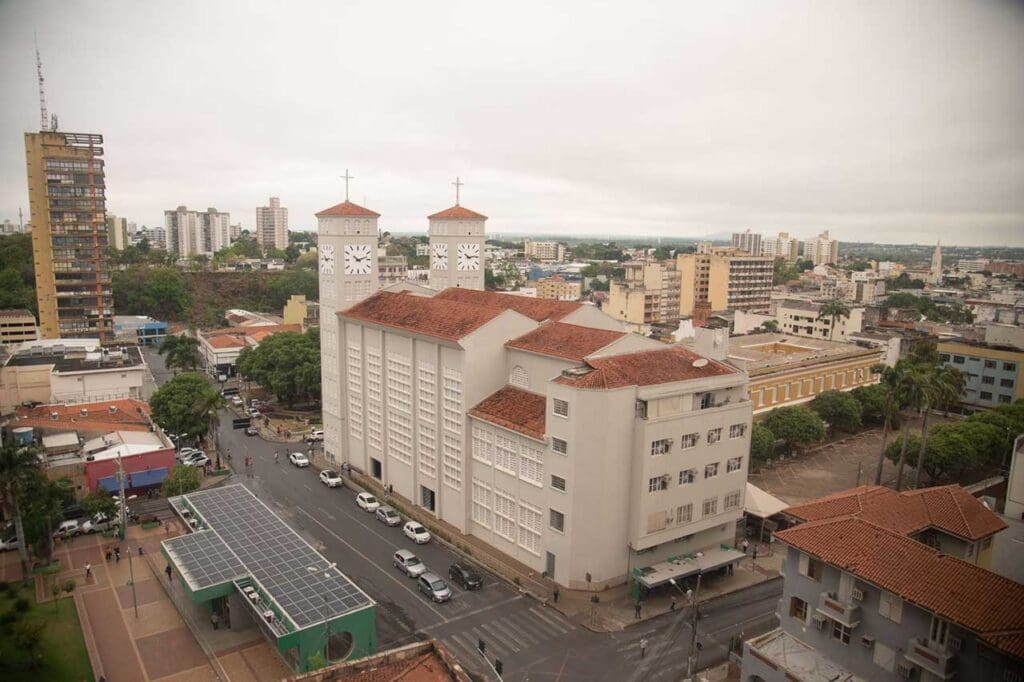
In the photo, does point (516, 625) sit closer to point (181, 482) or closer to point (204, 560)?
point (204, 560)

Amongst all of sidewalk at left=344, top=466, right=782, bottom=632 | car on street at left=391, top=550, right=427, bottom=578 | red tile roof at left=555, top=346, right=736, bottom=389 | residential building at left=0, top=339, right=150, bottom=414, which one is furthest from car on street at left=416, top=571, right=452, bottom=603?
residential building at left=0, top=339, right=150, bottom=414

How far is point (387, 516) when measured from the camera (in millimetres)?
40656

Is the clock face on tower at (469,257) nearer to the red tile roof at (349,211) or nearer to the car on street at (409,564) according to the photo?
the red tile roof at (349,211)

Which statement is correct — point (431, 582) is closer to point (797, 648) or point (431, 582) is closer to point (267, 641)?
point (267, 641)

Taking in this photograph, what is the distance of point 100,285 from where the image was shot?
271 feet

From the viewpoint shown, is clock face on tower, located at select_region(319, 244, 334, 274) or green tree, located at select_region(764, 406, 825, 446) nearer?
clock face on tower, located at select_region(319, 244, 334, 274)

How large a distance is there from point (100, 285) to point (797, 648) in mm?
86108

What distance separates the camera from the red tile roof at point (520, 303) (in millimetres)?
42875

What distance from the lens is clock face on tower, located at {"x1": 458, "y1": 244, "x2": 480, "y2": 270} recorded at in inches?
2078

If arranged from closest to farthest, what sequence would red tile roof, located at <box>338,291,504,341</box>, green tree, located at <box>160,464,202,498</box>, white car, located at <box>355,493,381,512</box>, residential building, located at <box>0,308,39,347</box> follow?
red tile roof, located at <box>338,291,504,341</box> → green tree, located at <box>160,464,202,498</box> → white car, located at <box>355,493,381,512</box> → residential building, located at <box>0,308,39,347</box>

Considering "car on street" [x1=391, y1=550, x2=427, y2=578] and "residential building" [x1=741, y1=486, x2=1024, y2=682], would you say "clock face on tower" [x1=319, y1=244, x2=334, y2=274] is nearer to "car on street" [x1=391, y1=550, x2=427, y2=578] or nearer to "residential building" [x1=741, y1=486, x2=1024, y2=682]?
"car on street" [x1=391, y1=550, x2=427, y2=578]

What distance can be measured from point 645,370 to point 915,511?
1263 centimetres

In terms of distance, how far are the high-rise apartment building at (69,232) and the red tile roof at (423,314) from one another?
50.8 meters

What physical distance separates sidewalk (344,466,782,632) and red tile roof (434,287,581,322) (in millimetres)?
13722
